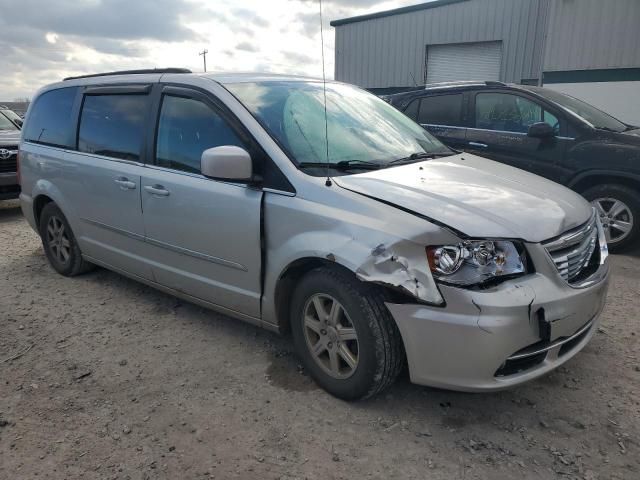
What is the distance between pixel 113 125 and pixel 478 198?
2.85 meters

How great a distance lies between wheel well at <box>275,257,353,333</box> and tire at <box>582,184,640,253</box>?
3.94m

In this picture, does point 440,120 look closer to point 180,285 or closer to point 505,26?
point 180,285

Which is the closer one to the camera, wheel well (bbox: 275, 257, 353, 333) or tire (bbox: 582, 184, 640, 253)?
wheel well (bbox: 275, 257, 353, 333)

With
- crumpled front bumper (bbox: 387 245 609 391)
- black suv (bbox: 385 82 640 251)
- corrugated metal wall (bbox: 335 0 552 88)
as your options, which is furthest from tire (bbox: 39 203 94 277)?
corrugated metal wall (bbox: 335 0 552 88)

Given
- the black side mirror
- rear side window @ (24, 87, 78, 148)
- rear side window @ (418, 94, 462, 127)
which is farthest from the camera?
rear side window @ (418, 94, 462, 127)

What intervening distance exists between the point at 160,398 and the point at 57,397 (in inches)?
23.3

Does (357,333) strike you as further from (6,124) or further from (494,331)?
(6,124)

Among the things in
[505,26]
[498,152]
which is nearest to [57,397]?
[498,152]

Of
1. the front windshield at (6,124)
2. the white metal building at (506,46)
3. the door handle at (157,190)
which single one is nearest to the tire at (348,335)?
the door handle at (157,190)

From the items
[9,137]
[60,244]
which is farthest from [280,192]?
[9,137]

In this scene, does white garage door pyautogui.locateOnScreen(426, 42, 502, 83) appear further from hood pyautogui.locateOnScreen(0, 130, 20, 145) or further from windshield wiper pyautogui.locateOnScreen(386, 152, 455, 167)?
windshield wiper pyautogui.locateOnScreen(386, 152, 455, 167)

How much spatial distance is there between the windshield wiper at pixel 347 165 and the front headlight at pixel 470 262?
0.83 metres

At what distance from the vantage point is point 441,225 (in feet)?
7.86

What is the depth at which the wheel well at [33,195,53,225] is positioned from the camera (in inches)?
192
